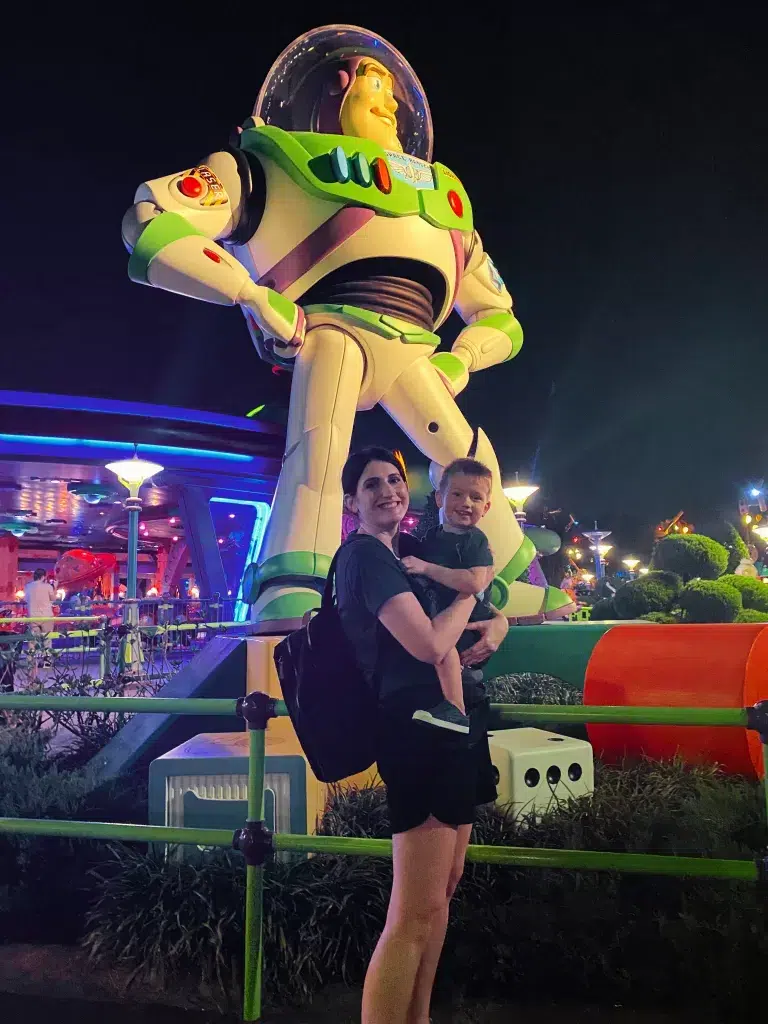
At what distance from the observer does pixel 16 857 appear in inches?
117

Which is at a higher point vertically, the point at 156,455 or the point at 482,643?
the point at 156,455

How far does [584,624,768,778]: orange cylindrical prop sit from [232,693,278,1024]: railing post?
1.92m

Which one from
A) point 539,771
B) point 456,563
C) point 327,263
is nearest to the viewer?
point 456,563

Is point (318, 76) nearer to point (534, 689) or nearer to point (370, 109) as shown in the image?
point (370, 109)

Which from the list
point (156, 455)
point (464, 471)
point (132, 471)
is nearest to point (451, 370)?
point (464, 471)

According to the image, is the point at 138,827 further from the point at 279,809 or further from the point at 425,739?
the point at 425,739

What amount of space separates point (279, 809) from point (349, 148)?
121 inches

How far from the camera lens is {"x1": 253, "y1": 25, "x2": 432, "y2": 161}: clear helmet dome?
409 centimetres

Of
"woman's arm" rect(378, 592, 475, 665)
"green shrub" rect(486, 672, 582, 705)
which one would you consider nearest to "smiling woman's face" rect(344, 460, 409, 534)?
"woman's arm" rect(378, 592, 475, 665)

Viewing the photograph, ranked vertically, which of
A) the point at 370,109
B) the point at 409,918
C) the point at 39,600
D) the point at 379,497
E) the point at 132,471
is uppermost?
the point at 370,109

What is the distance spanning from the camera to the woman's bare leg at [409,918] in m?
1.60

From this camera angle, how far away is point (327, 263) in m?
3.75

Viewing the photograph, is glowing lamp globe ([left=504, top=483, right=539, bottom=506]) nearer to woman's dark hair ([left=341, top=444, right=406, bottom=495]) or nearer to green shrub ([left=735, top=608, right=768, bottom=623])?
green shrub ([left=735, top=608, right=768, bottom=623])

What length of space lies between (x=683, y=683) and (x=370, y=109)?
11.1 ft
